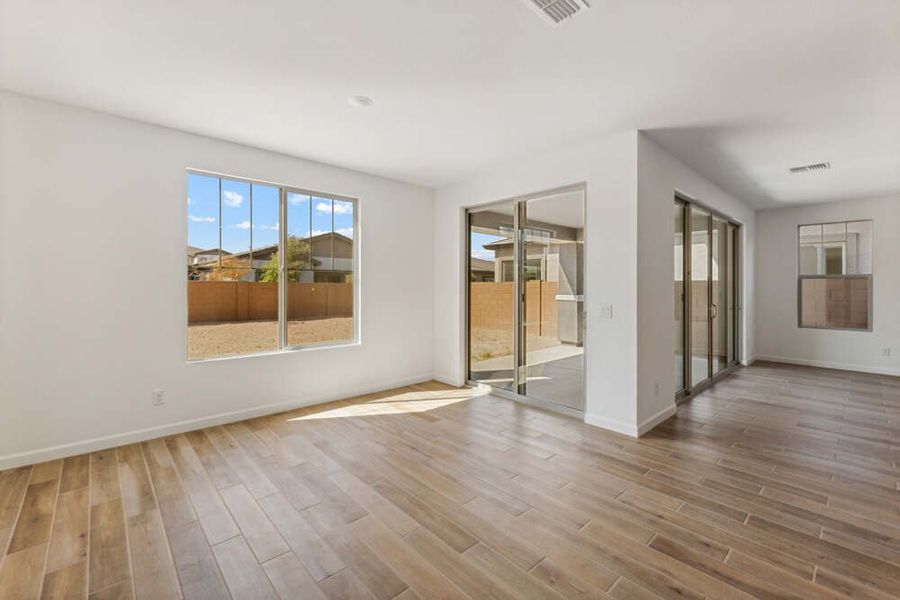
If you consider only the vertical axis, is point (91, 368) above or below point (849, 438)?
above

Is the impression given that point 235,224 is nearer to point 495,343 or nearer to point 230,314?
point 230,314

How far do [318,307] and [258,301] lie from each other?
65 cm

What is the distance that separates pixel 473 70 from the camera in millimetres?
2566

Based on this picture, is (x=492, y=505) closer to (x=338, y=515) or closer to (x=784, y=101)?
(x=338, y=515)

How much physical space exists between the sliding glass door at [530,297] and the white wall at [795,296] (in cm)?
515

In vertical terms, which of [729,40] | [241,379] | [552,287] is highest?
[729,40]

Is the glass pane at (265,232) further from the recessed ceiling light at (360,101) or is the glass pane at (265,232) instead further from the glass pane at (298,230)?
the recessed ceiling light at (360,101)

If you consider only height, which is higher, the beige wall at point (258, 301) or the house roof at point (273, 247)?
the house roof at point (273, 247)

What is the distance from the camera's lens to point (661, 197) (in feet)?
12.7

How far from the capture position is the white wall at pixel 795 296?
5.88 m

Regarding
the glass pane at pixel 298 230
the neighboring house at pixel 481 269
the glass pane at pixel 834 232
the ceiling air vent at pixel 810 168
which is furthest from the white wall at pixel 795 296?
the glass pane at pixel 298 230

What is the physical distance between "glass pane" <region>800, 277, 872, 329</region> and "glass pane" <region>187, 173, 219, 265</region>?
28.6ft

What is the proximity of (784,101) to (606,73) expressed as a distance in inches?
58.5

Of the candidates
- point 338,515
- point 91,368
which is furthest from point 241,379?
point 338,515
